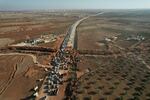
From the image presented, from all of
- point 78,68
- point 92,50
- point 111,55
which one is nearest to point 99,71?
point 78,68

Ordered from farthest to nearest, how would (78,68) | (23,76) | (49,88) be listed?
(78,68), (23,76), (49,88)

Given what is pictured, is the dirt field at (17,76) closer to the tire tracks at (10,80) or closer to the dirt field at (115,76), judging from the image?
the tire tracks at (10,80)

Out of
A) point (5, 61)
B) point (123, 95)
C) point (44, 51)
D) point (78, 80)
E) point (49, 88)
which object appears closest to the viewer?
point (123, 95)

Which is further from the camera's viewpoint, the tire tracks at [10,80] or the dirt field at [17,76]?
the tire tracks at [10,80]

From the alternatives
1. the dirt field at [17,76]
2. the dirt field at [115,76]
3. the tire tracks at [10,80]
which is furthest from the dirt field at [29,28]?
the tire tracks at [10,80]

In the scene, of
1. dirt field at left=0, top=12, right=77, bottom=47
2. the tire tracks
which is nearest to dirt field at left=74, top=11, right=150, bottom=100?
the tire tracks

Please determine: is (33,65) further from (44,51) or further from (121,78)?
(121,78)

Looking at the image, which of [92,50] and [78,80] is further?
[92,50]

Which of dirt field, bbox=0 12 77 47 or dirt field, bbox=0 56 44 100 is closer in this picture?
dirt field, bbox=0 56 44 100

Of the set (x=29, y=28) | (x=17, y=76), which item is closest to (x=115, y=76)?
(x=17, y=76)

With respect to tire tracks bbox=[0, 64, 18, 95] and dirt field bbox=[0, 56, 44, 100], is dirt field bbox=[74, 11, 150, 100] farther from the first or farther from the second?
tire tracks bbox=[0, 64, 18, 95]

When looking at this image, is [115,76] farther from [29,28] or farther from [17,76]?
[29,28]
